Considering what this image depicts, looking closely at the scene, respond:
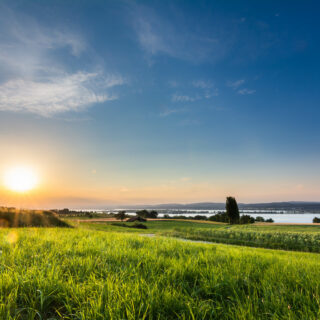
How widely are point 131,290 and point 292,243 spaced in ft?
92.2

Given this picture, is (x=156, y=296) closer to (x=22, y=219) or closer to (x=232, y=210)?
(x=22, y=219)

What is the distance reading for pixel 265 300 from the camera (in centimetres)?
209

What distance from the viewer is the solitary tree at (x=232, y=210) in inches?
2409

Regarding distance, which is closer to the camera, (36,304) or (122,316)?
(122,316)

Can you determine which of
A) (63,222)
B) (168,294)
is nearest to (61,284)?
(168,294)

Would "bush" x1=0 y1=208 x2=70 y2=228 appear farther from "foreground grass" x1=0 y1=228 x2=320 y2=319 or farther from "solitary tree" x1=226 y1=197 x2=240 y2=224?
"solitary tree" x1=226 y1=197 x2=240 y2=224

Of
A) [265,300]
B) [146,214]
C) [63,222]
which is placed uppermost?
[265,300]

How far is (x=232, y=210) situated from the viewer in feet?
202

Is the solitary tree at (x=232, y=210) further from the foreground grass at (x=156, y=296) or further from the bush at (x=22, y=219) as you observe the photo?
the foreground grass at (x=156, y=296)

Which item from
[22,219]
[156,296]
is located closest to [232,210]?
[22,219]

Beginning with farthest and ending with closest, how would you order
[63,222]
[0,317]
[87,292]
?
[63,222] → [87,292] → [0,317]

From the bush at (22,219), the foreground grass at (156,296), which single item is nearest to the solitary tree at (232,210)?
the bush at (22,219)

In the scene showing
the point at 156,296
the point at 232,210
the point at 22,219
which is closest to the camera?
the point at 156,296

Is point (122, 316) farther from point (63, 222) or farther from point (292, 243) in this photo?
point (292, 243)
